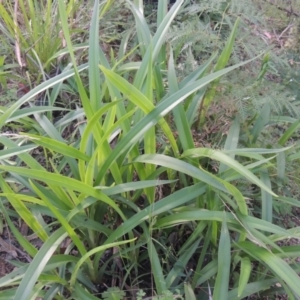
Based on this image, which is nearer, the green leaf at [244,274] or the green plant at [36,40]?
the green leaf at [244,274]

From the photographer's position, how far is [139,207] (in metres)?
1.33

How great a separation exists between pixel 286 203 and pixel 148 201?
0.47 m

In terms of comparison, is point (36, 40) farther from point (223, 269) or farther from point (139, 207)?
point (223, 269)

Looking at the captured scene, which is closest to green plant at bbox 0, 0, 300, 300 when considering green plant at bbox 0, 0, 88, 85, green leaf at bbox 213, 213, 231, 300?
green leaf at bbox 213, 213, 231, 300

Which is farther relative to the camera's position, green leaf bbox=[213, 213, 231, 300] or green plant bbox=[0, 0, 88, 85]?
green plant bbox=[0, 0, 88, 85]

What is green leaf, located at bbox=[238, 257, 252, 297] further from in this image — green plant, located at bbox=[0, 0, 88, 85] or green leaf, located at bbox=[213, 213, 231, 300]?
green plant, located at bbox=[0, 0, 88, 85]

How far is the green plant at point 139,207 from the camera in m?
1.09

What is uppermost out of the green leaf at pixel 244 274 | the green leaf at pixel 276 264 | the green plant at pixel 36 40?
the green plant at pixel 36 40

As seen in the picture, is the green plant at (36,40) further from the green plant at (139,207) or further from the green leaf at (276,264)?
the green leaf at (276,264)

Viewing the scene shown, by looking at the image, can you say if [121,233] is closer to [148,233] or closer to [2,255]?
[148,233]

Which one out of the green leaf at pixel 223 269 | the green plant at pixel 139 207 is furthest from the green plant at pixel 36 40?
the green leaf at pixel 223 269

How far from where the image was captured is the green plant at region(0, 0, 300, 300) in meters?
1.09

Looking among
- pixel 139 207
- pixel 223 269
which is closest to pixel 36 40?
pixel 139 207

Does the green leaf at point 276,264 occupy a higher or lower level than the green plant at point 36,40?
lower
